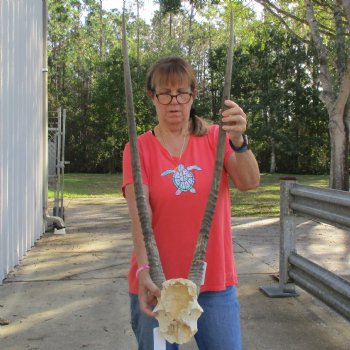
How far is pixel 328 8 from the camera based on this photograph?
61.8 feet

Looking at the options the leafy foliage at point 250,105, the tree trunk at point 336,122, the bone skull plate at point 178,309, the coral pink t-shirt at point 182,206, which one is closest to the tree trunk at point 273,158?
the leafy foliage at point 250,105

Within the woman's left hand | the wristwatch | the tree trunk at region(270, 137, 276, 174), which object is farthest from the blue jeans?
the tree trunk at region(270, 137, 276, 174)

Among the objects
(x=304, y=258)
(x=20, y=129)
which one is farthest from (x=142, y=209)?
(x=20, y=129)

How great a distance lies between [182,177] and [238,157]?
0.86 ft

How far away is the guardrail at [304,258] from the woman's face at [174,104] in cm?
213

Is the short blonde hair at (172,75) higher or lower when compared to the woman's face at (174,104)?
higher

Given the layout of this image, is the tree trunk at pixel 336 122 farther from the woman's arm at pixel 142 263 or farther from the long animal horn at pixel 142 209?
the long animal horn at pixel 142 209


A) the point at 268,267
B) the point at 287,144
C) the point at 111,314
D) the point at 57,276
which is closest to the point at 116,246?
the point at 57,276

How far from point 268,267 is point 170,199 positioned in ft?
14.9

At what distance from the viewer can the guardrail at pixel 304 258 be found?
4.05m

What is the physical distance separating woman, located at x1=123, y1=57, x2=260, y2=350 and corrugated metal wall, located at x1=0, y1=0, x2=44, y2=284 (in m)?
3.97

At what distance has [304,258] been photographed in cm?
489

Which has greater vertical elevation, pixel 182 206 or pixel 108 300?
pixel 182 206

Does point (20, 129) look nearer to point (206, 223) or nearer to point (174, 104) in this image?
point (174, 104)
